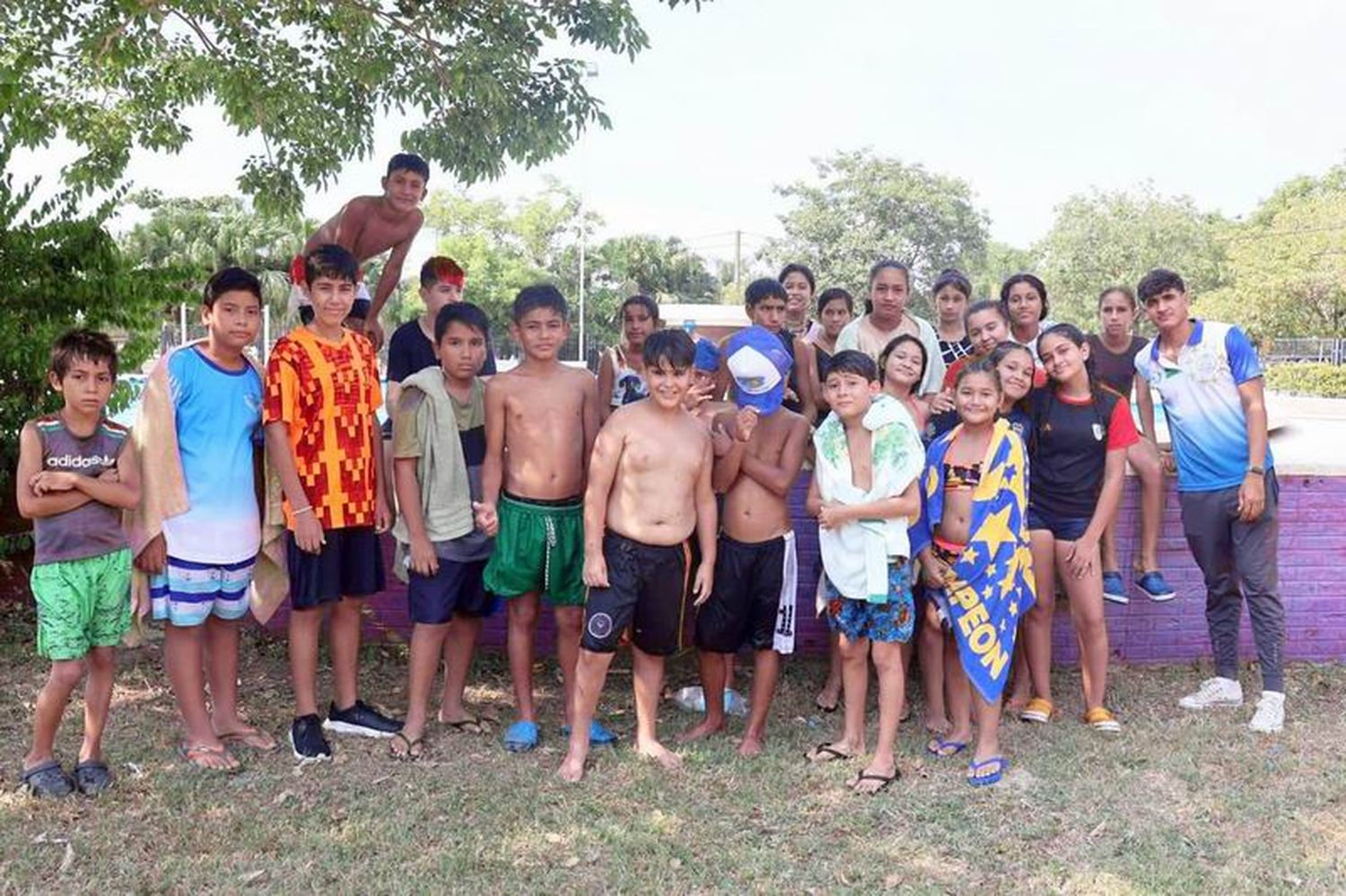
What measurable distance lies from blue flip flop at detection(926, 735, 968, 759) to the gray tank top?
9.71 feet

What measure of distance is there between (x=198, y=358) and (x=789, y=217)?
39.1m

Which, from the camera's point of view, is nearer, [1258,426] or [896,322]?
[1258,426]

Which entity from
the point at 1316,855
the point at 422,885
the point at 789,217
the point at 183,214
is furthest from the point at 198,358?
the point at 789,217

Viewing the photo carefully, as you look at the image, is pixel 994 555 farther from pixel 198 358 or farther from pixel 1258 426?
pixel 198 358

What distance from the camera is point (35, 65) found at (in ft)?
22.6

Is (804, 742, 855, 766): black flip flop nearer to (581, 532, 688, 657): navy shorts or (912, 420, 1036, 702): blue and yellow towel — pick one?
(912, 420, 1036, 702): blue and yellow towel

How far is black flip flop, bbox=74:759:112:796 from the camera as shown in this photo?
3453 millimetres

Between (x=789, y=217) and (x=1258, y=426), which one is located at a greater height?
(x=789, y=217)

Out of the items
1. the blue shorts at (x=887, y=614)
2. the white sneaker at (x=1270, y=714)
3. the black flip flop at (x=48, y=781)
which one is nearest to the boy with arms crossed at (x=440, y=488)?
the black flip flop at (x=48, y=781)

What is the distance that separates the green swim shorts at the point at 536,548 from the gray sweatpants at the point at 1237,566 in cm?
264

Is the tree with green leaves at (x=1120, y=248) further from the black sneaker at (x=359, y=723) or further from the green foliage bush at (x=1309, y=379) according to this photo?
the black sneaker at (x=359, y=723)

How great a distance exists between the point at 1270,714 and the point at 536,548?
3019 mm

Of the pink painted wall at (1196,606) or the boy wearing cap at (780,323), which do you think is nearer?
the boy wearing cap at (780,323)

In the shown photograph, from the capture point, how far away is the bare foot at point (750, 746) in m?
3.89
